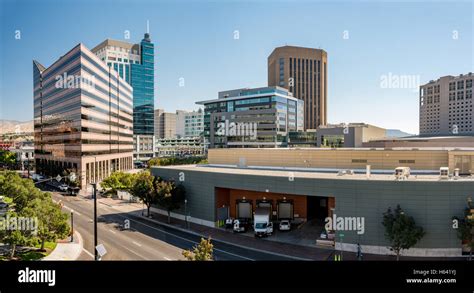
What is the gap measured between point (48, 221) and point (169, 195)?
10029 mm

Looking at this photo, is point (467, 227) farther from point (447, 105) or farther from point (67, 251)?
point (447, 105)

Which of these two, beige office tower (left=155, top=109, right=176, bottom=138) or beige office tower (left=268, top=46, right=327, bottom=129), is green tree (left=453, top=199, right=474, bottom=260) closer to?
beige office tower (left=268, top=46, right=327, bottom=129)

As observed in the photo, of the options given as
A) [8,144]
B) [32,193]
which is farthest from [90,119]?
[8,144]

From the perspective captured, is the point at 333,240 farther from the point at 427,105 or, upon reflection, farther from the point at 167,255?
the point at 427,105

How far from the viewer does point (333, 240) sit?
65.9ft

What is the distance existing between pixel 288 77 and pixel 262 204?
9434 cm

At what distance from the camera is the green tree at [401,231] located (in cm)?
1620

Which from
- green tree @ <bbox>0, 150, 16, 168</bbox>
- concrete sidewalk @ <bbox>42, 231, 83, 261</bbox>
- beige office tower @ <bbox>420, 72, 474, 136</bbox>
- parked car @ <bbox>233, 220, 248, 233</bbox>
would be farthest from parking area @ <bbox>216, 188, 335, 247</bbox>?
beige office tower @ <bbox>420, 72, 474, 136</bbox>

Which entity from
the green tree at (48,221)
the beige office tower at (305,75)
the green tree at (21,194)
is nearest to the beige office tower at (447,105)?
the beige office tower at (305,75)

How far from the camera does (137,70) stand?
383ft

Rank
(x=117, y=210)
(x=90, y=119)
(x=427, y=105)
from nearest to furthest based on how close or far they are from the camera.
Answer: (x=117, y=210) < (x=90, y=119) < (x=427, y=105)

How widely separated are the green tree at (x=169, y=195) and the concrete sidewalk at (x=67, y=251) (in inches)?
290

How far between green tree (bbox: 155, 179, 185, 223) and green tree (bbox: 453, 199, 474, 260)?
70.7 feet

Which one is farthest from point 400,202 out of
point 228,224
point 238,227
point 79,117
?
point 79,117
